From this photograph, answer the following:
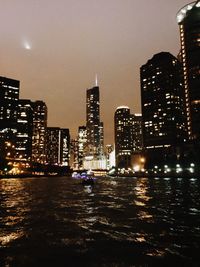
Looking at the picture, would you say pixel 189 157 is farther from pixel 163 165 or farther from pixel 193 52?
pixel 193 52

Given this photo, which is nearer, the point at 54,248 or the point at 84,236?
the point at 54,248

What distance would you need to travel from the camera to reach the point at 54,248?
15.1m

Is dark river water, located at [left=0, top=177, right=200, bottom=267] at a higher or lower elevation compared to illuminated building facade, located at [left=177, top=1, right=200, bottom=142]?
lower

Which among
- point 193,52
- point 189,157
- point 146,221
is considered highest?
point 193,52

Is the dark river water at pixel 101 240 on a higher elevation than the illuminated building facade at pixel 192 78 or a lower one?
lower

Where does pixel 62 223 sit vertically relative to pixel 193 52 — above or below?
below

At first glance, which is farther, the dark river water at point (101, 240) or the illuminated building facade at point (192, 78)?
the illuminated building facade at point (192, 78)

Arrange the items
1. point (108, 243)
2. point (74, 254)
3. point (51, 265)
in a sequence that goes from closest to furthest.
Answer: point (51, 265)
point (74, 254)
point (108, 243)

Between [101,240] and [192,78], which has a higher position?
[192,78]

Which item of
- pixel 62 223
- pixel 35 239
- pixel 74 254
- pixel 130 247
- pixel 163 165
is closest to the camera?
pixel 74 254

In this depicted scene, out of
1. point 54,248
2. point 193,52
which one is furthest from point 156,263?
point 193,52

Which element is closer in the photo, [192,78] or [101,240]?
[101,240]

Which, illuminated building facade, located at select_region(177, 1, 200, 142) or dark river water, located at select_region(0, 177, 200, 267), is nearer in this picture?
dark river water, located at select_region(0, 177, 200, 267)

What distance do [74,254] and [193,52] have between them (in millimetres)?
206817
